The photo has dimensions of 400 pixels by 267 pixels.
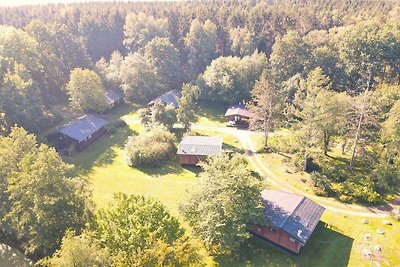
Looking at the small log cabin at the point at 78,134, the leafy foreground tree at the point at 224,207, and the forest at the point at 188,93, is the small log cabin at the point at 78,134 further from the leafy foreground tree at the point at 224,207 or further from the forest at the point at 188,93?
the leafy foreground tree at the point at 224,207

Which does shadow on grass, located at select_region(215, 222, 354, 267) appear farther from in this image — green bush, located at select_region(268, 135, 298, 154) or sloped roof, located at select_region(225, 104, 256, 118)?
sloped roof, located at select_region(225, 104, 256, 118)

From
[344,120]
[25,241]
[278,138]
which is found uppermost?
[344,120]

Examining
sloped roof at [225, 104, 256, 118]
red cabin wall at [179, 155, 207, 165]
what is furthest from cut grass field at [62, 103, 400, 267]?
sloped roof at [225, 104, 256, 118]

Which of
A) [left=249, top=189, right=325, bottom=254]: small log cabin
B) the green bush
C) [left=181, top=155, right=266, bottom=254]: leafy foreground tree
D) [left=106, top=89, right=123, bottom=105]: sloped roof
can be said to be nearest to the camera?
[left=181, top=155, right=266, bottom=254]: leafy foreground tree

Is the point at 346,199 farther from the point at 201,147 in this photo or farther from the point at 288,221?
the point at 201,147

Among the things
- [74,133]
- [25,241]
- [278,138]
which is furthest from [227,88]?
[25,241]

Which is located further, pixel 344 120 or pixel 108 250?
pixel 344 120

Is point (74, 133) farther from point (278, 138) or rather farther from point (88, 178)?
point (278, 138)
